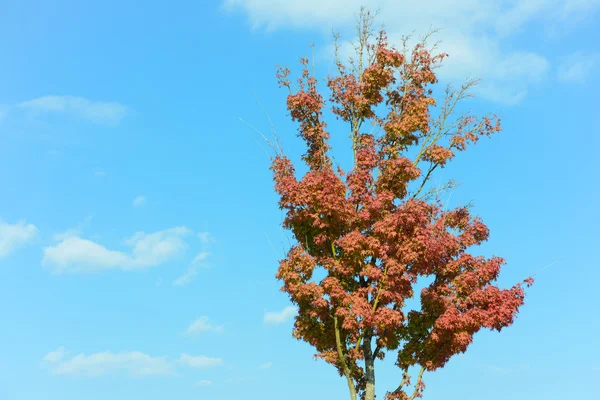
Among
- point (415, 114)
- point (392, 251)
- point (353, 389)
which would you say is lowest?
point (353, 389)

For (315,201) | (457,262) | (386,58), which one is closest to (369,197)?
(315,201)

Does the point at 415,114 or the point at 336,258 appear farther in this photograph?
the point at 415,114

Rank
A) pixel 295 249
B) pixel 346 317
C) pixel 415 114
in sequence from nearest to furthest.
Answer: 1. pixel 346 317
2. pixel 295 249
3. pixel 415 114

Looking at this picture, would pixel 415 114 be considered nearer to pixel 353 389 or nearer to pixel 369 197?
pixel 369 197

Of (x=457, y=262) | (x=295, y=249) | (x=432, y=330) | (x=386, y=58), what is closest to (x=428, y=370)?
(x=432, y=330)

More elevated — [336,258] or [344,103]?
[344,103]

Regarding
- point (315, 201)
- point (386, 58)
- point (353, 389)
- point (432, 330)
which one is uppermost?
point (386, 58)

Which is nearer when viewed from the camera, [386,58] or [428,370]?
[428,370]

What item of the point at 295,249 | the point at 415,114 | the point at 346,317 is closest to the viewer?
the point at 346,317

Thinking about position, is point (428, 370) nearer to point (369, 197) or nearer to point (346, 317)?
point (346, 317)

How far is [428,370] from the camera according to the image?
21.6 metres

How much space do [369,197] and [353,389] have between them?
624 centimetres

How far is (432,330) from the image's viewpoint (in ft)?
69.9

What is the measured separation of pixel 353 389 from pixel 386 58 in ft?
38.7
